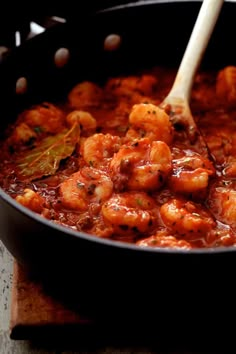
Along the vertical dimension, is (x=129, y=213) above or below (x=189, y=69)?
below

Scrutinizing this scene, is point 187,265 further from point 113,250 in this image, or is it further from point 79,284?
point 79,284

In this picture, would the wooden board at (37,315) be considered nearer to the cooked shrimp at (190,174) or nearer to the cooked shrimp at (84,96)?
the cooked shrimp at (190,174)

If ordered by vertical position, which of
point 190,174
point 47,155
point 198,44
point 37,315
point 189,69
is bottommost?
point 37,315

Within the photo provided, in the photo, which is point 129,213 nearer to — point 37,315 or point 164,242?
point 164,242

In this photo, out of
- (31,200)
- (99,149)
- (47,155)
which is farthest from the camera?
(47,155)

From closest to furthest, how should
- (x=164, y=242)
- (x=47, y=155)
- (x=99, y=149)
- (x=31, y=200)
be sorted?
(x=164, y=242) → (x=31, y=200) → (x=99, y=149) → (x=47, y=155)

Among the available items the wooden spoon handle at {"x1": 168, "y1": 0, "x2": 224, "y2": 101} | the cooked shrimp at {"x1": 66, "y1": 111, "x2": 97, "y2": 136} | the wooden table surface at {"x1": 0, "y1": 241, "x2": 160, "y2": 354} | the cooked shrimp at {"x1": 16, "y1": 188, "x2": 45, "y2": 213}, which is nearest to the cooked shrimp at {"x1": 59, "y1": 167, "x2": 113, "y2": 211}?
the cooked shrimp at {"x1": 16, "y1": 188, "x2": 45, "y2": 213}

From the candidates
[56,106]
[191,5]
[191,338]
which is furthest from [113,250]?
[191,5]

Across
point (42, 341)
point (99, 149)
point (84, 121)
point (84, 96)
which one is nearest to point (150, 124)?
point (99, 149)
